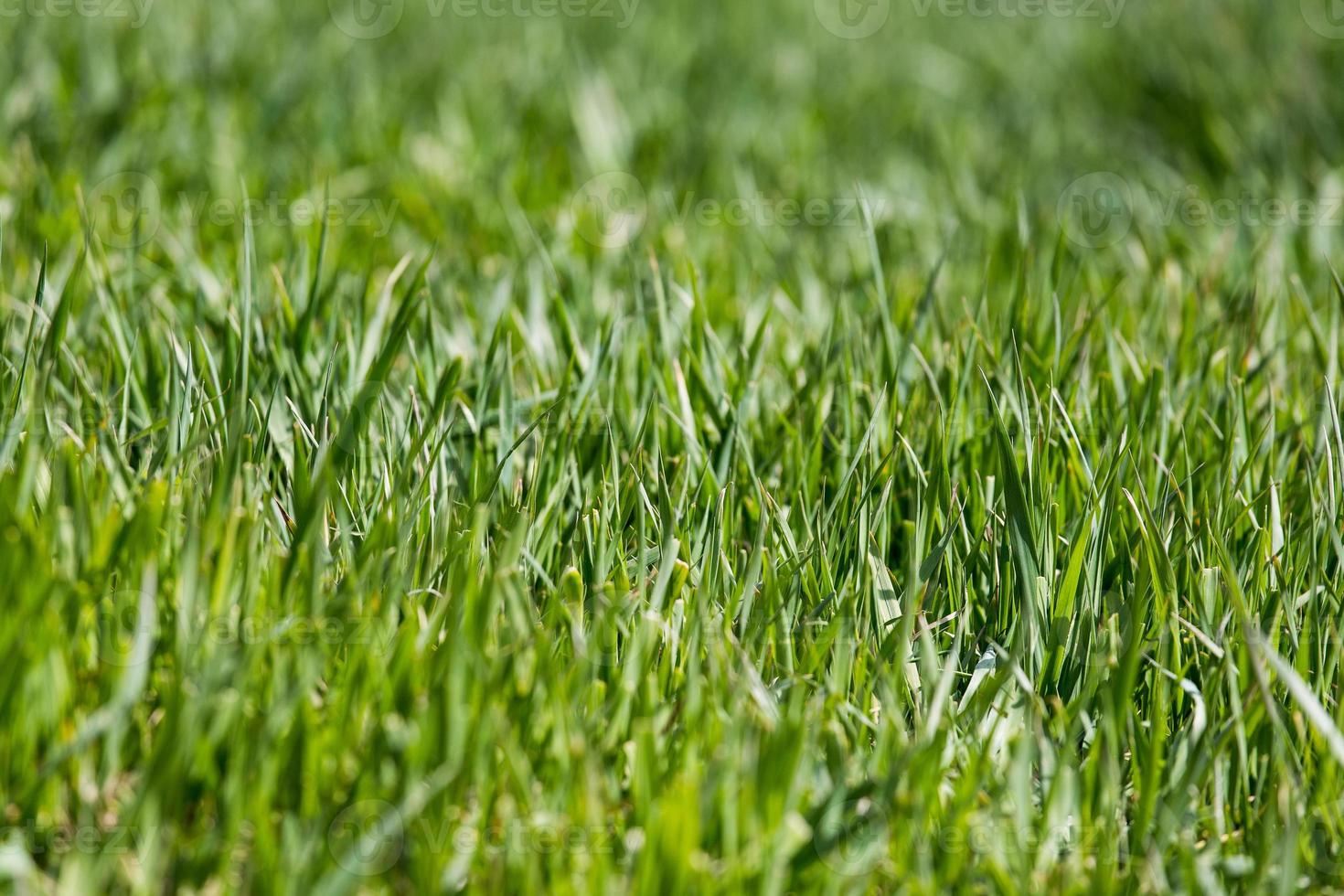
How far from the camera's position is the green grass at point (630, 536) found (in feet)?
3.65

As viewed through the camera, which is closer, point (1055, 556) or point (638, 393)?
point (1055, 556)

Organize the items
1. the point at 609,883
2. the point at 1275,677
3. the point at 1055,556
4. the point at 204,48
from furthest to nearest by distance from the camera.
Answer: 1. the point at 204,48
2. the point at 1055,556
3. the point at 1275,677
4. the point at 609,883

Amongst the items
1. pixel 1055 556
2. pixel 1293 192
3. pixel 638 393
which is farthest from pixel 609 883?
pixel 1293 192

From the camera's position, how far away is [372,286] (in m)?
2.28

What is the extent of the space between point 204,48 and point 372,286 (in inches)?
54.6

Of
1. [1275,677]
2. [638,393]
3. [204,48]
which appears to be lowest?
[1275,677]

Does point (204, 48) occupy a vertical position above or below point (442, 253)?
above

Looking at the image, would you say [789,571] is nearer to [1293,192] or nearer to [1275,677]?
[1275,677]

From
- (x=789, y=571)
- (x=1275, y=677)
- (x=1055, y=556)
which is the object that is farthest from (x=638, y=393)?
(x=1275, y=677)

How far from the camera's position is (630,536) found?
1.59m

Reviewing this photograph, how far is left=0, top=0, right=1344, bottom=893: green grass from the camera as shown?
111 cm

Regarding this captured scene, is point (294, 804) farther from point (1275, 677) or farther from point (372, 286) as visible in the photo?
point (372, 286)

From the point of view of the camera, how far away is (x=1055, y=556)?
4.95 feet

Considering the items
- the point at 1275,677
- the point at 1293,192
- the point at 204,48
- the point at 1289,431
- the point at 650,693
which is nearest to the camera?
the point at 650,693
